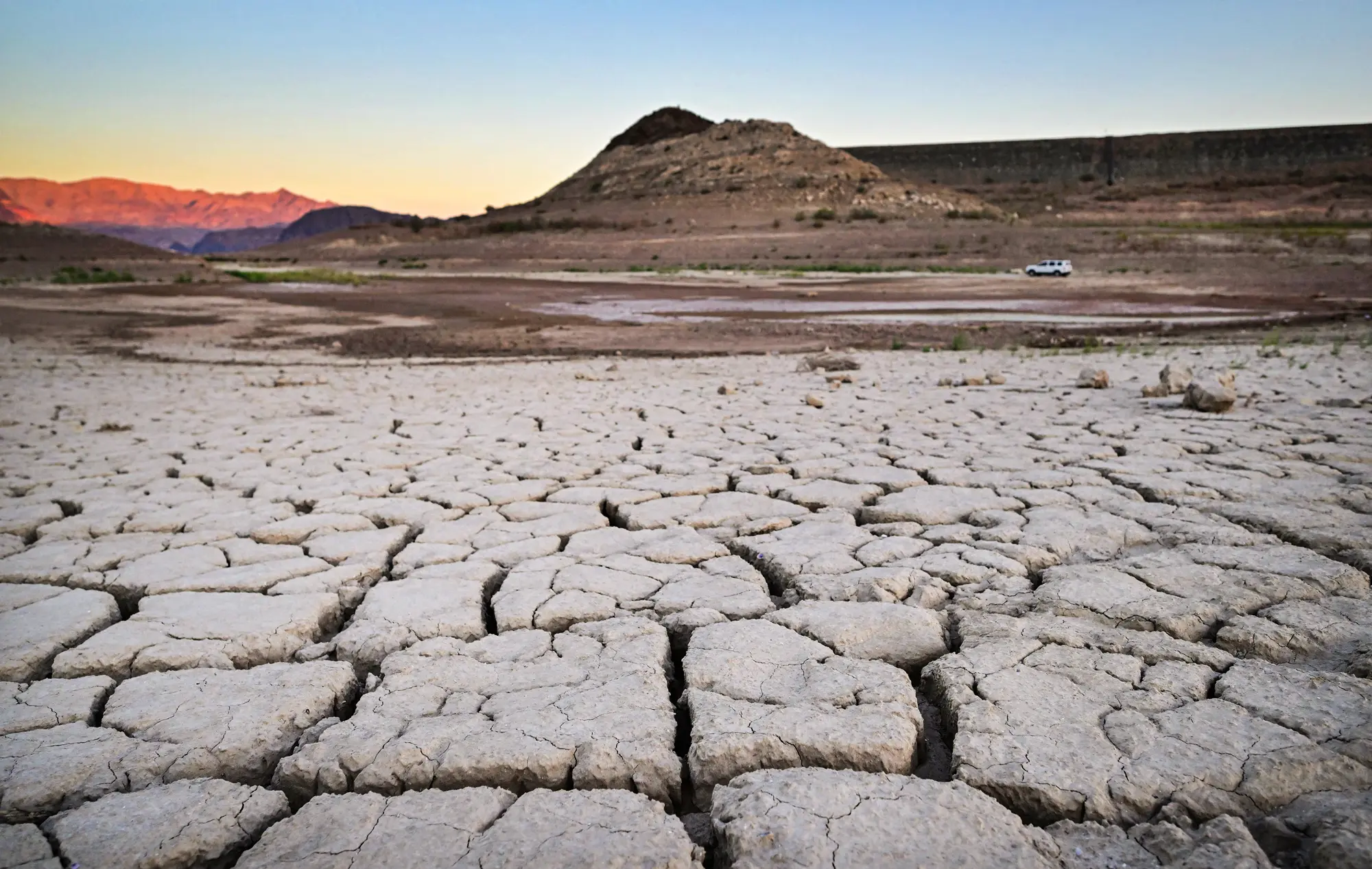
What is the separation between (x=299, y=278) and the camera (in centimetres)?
2117

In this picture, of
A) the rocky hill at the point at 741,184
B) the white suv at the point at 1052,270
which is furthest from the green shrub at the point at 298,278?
the rocky hill at the point at 741,184

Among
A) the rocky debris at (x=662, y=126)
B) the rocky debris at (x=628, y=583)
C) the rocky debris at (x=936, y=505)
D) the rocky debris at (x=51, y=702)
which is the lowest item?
the rocky debris at (x=51, y=702)

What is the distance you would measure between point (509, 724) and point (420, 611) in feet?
2.42

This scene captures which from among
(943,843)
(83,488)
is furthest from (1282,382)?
(83,488)

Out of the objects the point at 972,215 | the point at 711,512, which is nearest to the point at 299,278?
the point at 711,512

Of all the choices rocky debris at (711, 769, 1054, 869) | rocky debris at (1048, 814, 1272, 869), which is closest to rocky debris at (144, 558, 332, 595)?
rocky debris at (711, 769, 1054, 869)

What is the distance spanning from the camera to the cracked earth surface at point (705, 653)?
1427 mm

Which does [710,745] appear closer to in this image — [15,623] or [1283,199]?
[15,623]

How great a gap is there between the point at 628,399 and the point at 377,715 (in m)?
4.11

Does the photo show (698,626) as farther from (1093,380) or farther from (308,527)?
(1093,380)

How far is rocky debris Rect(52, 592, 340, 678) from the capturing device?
2.08 m

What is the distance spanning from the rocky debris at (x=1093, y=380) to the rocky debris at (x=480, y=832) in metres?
4.96

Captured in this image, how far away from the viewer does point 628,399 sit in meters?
5.80

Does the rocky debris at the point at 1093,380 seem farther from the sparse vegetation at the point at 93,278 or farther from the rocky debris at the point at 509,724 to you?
the sparse vegetation at the point at 93,278
